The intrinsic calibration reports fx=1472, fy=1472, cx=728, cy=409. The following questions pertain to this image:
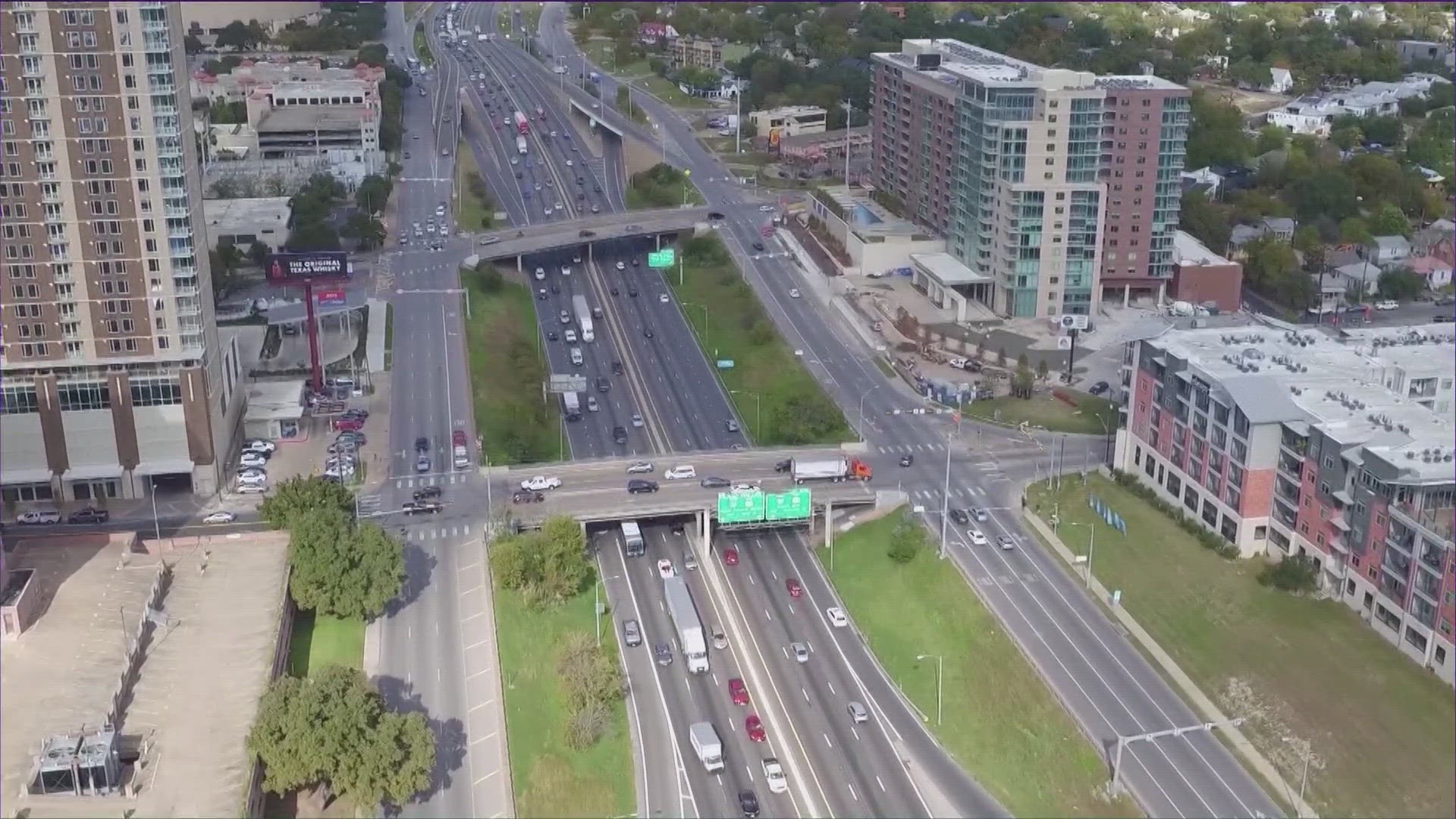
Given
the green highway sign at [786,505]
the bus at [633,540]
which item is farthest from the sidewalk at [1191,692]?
the bus at [633,540]

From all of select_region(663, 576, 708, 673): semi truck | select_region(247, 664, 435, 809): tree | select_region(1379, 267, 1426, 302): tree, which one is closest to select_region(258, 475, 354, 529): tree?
select_region(663, 576, 708, 673): semi truck

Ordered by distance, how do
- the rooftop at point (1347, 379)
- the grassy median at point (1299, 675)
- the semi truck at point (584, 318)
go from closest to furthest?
the grassy median at point (1299, 675)
the rooftop at point (1347, 379)
the semi truck at point (584, 318)

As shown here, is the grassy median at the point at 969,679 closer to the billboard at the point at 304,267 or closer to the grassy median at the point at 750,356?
the grassy median at the point at 750,356

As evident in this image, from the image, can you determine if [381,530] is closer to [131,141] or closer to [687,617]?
[687,617]

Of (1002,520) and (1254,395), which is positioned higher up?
(1254,395)

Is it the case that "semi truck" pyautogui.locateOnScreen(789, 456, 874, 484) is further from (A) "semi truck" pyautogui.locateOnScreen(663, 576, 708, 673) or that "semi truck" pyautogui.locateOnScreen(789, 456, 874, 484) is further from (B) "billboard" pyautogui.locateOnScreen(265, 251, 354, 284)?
(B) "billboard" pyautogui.locateOnScreen(265, 251, 354, 284)

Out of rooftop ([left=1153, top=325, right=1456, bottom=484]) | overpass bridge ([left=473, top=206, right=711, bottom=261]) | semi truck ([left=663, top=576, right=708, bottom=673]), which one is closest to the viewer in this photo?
rooftop ([left=1153, top=325, right=1456, bottom=484])

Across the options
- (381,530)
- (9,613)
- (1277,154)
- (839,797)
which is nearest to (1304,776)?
(839,797)
